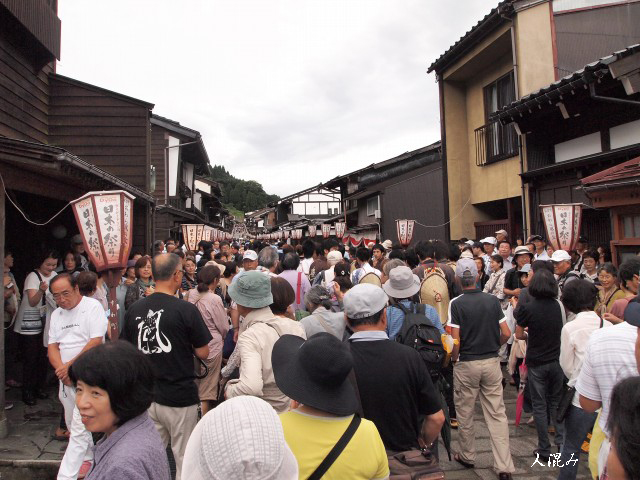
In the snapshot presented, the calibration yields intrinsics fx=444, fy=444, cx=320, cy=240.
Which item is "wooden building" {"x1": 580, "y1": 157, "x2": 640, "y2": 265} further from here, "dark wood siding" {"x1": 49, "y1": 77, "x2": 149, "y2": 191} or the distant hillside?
the distant hillside

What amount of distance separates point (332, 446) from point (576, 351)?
2973mm

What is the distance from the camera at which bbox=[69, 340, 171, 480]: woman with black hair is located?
199 centimetres

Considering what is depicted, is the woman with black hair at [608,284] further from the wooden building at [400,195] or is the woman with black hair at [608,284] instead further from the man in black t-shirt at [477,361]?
the wooden building at [400,195]

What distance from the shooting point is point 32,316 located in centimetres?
643

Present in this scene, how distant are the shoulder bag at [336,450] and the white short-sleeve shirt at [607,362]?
Result: 1762 mm

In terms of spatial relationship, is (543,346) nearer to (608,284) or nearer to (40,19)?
(608,284)

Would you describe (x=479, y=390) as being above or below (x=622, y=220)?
below

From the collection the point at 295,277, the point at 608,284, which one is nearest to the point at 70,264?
the point at 295,277

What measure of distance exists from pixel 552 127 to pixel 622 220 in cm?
424

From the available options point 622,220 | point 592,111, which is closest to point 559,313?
point 622,220

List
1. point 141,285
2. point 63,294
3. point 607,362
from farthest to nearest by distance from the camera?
point 141,285
point 63,294
point 607,362

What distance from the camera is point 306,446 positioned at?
6.66 ft

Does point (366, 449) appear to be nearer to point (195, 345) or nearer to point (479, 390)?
point (195, 345)

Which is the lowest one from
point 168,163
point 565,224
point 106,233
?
point 106,233
